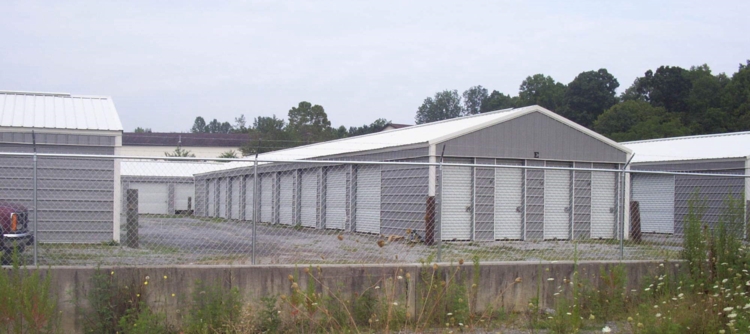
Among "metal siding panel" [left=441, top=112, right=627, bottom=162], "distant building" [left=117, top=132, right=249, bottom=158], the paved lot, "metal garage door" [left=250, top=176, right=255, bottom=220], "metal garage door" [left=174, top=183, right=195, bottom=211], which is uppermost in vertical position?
"distant building" [left=117, top=132, right=249, bottom=158]

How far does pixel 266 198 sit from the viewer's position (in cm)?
1409

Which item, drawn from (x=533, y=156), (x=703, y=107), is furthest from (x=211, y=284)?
(x=703, y=107)

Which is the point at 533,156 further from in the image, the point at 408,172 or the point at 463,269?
the point at 463,269

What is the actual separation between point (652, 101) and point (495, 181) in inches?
2088

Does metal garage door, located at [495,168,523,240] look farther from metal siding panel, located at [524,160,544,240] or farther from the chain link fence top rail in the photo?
metal siding panel, located at [524,160,544,240]

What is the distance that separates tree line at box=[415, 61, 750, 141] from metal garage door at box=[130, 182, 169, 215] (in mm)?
45548

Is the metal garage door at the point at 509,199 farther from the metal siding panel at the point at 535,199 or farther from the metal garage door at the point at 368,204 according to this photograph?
the metal garage door at the point at 368,204

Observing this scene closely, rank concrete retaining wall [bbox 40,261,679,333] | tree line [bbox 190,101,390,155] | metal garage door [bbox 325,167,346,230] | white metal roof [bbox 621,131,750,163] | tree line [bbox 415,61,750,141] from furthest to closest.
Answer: tree line [bbox 190,101,390,155], tree line [bbox 415,61,750,141], white metal roof [bbox 621,131,750,163], metal garage door [bbox 325,167,346,230], concrete retaining wall [bbox 40,261,679,333]

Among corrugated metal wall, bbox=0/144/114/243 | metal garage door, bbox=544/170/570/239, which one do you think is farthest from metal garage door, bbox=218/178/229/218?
metal garage door, bbox=544/170/570/239

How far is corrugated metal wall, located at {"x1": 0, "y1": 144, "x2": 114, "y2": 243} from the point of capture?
465 inches

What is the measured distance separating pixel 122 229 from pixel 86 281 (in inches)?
50.3

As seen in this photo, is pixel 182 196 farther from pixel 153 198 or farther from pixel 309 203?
pixel 309 203

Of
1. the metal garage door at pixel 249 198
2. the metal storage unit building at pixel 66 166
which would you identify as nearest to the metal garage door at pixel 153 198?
the metal garage door at pixel 249 198

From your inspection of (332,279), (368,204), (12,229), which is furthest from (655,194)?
(12,229)
